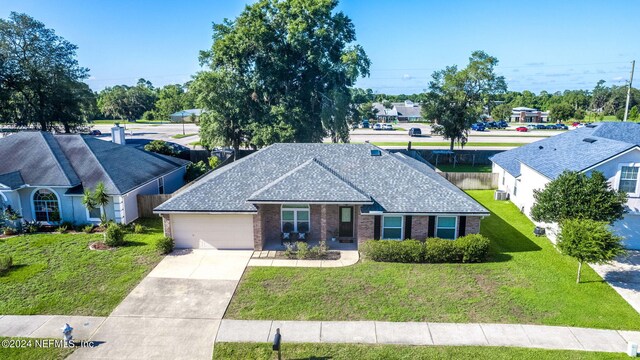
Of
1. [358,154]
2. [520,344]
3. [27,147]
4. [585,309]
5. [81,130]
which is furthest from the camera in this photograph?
[81,130]

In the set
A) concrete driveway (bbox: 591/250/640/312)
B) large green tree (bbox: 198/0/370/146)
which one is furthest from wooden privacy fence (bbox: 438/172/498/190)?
concrete driveway (bbox: 591/250/640/312)

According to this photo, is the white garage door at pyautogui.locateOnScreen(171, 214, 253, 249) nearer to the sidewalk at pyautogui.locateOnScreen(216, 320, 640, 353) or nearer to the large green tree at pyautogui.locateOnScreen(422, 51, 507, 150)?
the sidewalk at pyautogui.locateOnScreen(216, 320, 640, 353)

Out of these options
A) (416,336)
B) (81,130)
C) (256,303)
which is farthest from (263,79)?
(81,130)

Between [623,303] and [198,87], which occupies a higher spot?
[198,87]

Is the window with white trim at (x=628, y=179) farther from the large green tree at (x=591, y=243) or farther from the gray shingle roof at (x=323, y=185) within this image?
the gray shingle roof at (x=323, y=185)

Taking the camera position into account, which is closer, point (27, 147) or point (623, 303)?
point (623, 303)

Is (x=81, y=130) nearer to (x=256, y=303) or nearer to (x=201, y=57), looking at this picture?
(x=201, y=57)
